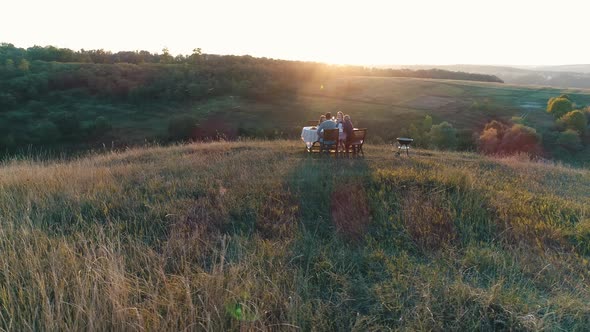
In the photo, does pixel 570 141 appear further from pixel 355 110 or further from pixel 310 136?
pixel 310 136

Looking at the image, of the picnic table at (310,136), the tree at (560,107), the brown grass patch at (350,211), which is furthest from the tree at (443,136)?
the brown grass patch at (350,211)

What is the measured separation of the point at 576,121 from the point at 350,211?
191 feet

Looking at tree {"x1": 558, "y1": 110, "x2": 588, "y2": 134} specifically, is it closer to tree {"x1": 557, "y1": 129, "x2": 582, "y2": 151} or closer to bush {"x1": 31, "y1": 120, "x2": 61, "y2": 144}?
tree {"x1": 557, "y1": 129, "x2": 582, "y2": 151}

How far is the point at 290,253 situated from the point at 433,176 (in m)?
4.17

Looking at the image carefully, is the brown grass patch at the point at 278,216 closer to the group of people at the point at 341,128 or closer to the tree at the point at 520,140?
the group of people at the point at 341,128

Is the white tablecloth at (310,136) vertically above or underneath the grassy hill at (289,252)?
above

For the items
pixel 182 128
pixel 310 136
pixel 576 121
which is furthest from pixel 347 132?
pixel 576 121

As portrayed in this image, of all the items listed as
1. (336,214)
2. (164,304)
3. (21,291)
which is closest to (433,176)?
(336,214)

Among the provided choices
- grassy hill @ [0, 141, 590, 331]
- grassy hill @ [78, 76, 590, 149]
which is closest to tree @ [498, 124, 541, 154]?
grassy hill @ [78, 76, 590, 149]

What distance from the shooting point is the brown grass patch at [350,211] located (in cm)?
498

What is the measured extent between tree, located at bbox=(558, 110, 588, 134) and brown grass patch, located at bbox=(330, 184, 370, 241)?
56.6 m

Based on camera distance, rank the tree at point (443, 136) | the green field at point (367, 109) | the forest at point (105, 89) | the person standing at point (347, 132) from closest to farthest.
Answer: the person standing at point (347, 132), the tree at point (443, 136), the forest at point (105, 89), the green field at point (367, 109)

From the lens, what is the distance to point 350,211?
5602mm

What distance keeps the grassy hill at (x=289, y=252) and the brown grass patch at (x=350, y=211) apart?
1.1 inches
